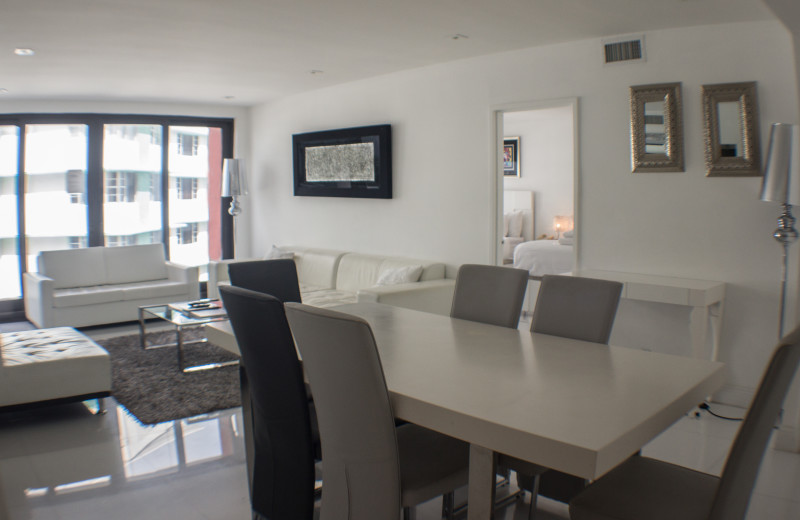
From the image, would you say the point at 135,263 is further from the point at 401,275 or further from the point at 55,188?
the point at 401,275

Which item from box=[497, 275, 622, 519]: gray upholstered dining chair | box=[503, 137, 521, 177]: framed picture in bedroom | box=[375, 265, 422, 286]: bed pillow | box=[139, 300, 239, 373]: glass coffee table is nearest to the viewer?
box=[497, 275, 622, 519]: gray upholstered dining chair

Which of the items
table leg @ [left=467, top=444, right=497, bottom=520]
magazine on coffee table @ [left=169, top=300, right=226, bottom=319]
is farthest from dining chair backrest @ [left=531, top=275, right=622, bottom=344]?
magazine on coffee table @ [left=169, top=300, right=226, bottom=319]

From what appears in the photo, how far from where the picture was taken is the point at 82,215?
754cm

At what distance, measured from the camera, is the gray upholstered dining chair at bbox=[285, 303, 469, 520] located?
1808 mm

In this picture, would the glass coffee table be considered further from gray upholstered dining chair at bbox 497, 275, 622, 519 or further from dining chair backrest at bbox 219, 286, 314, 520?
gray upholstered dining chair at bbox 497, 275, 622, 519

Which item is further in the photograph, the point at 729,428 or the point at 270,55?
the point at 270,55

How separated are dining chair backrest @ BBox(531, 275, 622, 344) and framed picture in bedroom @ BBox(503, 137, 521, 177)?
7.64 meters

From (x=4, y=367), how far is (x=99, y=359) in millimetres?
510

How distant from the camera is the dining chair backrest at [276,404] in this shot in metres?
2.12

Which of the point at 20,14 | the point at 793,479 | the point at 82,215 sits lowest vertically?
the point at 793,479

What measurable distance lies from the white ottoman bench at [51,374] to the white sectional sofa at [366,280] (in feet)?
5.99

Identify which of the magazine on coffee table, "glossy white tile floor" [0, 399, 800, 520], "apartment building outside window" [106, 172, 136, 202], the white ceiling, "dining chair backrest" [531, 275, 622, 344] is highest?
the white ceiling

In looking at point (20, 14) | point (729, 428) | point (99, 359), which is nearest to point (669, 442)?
point (729, 428)

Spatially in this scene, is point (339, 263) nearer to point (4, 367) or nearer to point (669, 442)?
point (4, 367)
